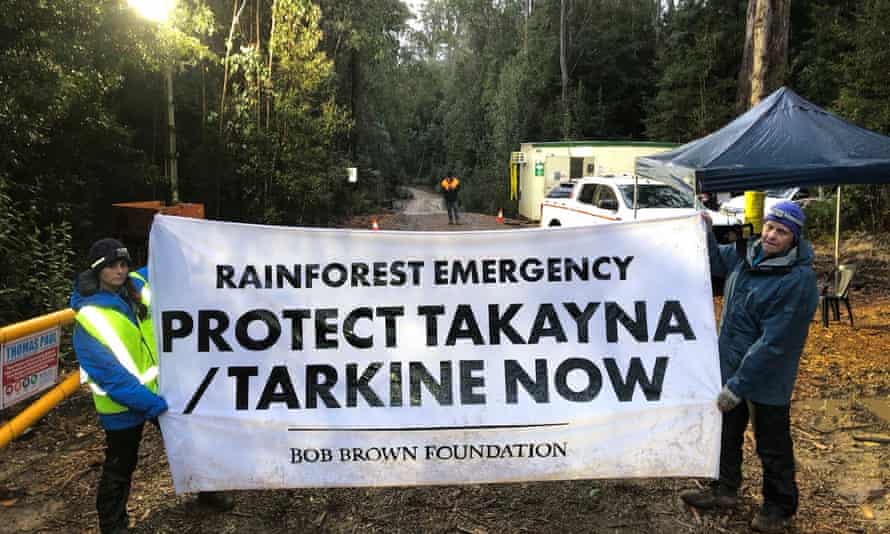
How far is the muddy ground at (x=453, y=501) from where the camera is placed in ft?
13.0

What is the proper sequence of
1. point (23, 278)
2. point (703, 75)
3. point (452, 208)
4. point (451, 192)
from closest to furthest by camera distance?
point (23, 278)
point (451, 192)
point (452, 208)
point (703, 75)

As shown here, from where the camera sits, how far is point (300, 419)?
3727 mm

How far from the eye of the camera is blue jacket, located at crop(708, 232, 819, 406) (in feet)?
11.6

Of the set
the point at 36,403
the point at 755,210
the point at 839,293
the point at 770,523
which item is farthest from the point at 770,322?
the point at 839,293

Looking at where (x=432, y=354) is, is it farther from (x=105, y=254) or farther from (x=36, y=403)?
(x=36, y=403)

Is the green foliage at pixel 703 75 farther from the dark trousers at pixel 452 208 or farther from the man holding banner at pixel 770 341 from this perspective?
the man holding banner at pixel 770 341

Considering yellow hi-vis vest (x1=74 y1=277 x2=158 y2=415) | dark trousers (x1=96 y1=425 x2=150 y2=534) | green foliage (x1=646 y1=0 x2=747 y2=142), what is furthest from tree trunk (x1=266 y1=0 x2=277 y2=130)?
green foliage (x1=646 y1=0 x2=747 y2=142)

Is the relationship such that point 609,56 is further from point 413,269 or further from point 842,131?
point 413,269

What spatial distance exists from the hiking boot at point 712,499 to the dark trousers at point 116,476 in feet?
10.2

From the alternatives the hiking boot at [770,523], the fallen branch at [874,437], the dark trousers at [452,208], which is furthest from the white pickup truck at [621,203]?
the dark trousers at [452,208]

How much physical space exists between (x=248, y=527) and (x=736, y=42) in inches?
1336

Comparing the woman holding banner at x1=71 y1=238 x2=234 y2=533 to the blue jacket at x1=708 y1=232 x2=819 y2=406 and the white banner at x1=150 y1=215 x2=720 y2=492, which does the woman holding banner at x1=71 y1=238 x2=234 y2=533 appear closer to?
the white banner at x1=150 y1=215 x2=720 y2=492

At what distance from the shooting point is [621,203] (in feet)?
41.7

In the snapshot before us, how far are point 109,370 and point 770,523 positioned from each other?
11.6 ft
